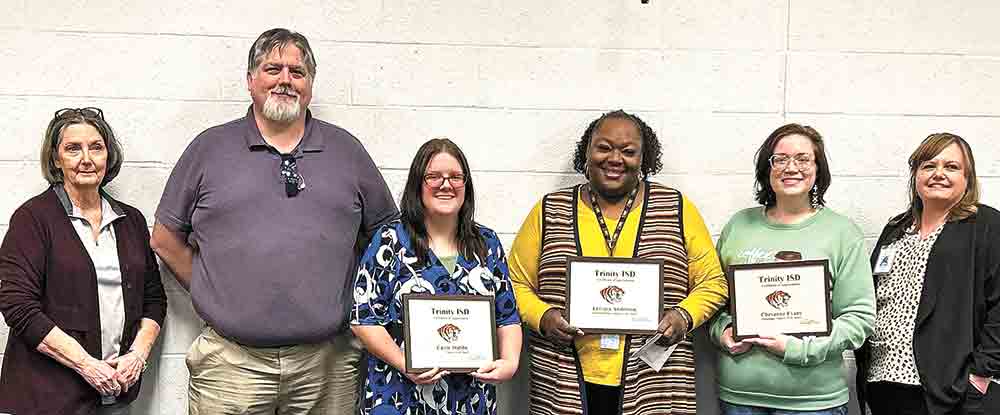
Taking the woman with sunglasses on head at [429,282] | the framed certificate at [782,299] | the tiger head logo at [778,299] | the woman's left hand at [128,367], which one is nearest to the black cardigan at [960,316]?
the framed certificate at [782,299]

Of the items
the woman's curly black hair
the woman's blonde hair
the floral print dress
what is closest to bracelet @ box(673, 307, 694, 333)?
the woman's curly black hair

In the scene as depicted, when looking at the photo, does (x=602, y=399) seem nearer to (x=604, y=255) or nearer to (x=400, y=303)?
(x=604, y=255)

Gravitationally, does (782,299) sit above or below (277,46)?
below

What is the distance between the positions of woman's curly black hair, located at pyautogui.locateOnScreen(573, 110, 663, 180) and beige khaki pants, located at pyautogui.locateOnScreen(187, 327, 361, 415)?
41.9 inches

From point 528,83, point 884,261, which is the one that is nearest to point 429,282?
point 528,83

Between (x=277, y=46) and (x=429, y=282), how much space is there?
91cm

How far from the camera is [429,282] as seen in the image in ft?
9.25

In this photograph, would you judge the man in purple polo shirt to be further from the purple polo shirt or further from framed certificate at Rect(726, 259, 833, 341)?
framed certificate at Rect(726, 259, 833, 341)

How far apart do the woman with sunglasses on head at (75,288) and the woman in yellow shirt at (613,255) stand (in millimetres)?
1275

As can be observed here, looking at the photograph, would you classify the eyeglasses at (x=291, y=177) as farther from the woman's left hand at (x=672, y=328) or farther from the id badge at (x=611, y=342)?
the woman's left hand at (x=672, y=328)

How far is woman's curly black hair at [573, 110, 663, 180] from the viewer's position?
10.4 feet

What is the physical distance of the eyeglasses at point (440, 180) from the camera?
2.84 m

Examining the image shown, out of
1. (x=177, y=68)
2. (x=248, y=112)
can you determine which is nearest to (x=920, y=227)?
(x=248, y=112)

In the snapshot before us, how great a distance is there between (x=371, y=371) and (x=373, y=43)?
47.9 inches
